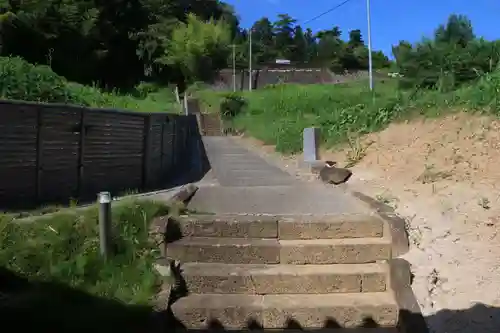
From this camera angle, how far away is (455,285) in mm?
4621

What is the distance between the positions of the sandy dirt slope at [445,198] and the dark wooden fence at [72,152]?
341 cm

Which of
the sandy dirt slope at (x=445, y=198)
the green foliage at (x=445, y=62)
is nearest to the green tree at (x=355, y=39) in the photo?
the green foliage at (x=445, y=62)

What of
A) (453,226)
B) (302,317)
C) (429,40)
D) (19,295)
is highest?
(429,40)

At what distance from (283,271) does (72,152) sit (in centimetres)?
352

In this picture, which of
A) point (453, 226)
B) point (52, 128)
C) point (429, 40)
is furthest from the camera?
point (429, 40)

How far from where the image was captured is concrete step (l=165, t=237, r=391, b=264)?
17.3ft

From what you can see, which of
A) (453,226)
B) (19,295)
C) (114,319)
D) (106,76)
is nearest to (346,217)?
(453,226)

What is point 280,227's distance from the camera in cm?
566

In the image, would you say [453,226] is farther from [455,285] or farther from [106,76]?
[106,76]

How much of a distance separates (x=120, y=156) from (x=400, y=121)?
243 inches

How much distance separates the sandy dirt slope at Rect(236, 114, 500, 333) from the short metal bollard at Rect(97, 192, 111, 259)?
9.51 feet

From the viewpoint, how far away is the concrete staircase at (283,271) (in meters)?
4.54

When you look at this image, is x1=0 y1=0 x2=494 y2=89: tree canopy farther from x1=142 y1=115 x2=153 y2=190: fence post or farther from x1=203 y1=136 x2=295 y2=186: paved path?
x1=142 y1=115 x2=153 y2=190: fence post

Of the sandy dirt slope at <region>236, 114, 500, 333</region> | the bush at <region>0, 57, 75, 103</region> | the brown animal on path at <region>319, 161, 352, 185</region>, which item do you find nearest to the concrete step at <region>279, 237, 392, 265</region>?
the sandy dirt slope at <region>236, 114, 500, 333</region>
